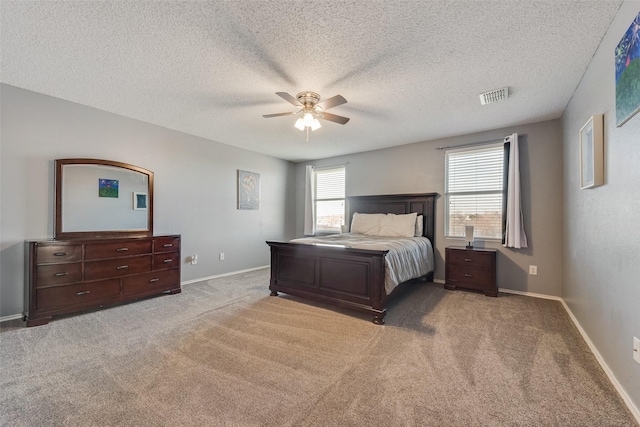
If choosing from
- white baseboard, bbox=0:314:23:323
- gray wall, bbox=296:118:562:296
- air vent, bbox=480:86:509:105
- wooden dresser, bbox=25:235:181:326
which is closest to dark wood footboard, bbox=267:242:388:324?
wooden dresser, bbox=25:235:181:326

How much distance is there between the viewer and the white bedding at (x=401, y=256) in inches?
110

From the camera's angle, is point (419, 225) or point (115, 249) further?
point (419, 225)

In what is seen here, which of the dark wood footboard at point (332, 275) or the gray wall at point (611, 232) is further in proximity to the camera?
the dark wood footboard at point (332, 275)

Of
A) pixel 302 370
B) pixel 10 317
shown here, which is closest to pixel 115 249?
pixel 10 317

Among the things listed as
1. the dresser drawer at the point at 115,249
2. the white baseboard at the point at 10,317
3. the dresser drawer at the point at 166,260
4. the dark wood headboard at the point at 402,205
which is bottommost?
the white baseboard at the point at 10,317

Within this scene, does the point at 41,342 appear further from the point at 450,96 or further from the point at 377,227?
the point at 450,96

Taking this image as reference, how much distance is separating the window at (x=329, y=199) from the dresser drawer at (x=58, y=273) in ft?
13.3

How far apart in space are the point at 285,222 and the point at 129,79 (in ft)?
13.1

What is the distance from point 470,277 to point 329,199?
308 centimetres

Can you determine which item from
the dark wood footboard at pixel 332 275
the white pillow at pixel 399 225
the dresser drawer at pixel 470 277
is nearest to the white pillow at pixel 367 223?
the white pillow at pixel 399 225

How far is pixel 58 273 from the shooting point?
2.70m

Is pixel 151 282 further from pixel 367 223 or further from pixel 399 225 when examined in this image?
pixel 399 225

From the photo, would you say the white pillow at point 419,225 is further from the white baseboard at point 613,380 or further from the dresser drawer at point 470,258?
the white baseboard at point 613,380

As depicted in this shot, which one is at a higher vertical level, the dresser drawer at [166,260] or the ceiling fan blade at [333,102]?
the ceiling fan blade at [333,102]
